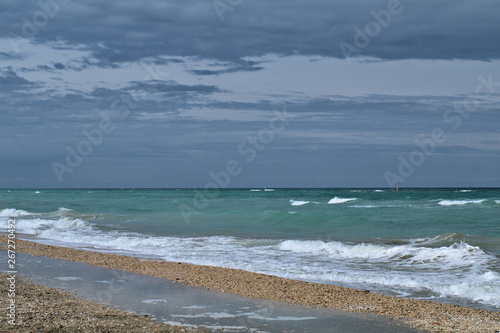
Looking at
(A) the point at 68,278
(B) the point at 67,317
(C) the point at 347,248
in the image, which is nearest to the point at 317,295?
(B) the point at 67,317

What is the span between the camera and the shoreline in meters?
6.85

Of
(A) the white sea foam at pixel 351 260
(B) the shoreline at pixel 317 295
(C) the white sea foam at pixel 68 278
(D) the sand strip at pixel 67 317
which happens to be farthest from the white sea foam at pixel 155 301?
(A) the white sea foam at pixel 351 260

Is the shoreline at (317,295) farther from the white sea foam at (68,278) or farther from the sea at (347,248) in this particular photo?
the white sea foam at (68,278)

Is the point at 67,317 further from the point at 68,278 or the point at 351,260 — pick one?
the point at 351,260

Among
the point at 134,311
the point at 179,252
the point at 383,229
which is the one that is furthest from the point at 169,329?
the point at 383,229

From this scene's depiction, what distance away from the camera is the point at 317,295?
8.41 meters

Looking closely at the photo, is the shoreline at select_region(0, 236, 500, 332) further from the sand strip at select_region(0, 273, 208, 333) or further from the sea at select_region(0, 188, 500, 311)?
the sand strip at select_region(0, 273, 208, 333)

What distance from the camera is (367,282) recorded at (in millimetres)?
10086

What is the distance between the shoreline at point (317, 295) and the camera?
22.5ft

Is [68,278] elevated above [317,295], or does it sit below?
above

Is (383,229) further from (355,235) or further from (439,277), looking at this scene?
(439,277)

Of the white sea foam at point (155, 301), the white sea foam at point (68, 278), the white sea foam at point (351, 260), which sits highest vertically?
the white sea foam at point (68, 278)

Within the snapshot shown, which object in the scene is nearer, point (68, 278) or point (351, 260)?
point (68, 278)

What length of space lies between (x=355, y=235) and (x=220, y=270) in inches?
392
